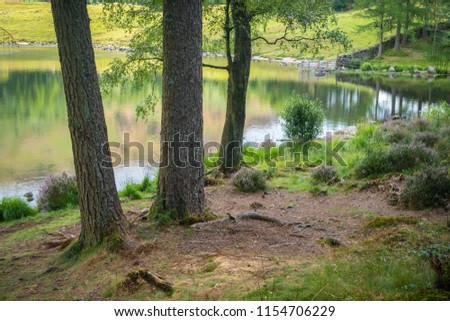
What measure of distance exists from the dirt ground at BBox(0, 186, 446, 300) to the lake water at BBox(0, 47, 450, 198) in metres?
7.97

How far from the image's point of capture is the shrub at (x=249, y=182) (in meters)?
11.2

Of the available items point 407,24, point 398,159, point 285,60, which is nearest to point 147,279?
point 398,159

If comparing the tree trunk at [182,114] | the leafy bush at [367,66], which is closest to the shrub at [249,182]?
the tree trunk at [182,114]

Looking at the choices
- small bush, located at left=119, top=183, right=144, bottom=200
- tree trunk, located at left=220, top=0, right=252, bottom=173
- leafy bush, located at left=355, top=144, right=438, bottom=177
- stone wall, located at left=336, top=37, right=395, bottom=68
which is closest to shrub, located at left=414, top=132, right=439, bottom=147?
leafy bush, located at left=355, top=144, right=438, bottom=177

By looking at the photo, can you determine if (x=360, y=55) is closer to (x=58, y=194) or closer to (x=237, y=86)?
(x=237, y=86)

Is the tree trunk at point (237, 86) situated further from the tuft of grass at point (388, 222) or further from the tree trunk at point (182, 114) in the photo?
the tuft of grass at point (388, 222)

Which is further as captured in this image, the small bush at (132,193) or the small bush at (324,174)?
the small bush at (132,193)

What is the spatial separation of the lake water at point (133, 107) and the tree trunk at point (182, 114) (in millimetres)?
7792

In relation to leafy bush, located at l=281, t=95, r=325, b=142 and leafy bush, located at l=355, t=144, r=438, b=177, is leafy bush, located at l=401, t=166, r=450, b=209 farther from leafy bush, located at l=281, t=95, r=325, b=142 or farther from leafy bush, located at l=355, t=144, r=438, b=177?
leafy bush, located at l=281, t=95, r=325, b=142

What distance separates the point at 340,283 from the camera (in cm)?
434

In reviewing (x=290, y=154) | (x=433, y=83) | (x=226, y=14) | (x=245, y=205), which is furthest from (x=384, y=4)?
(x=245, y=205)

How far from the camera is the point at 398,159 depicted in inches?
436
